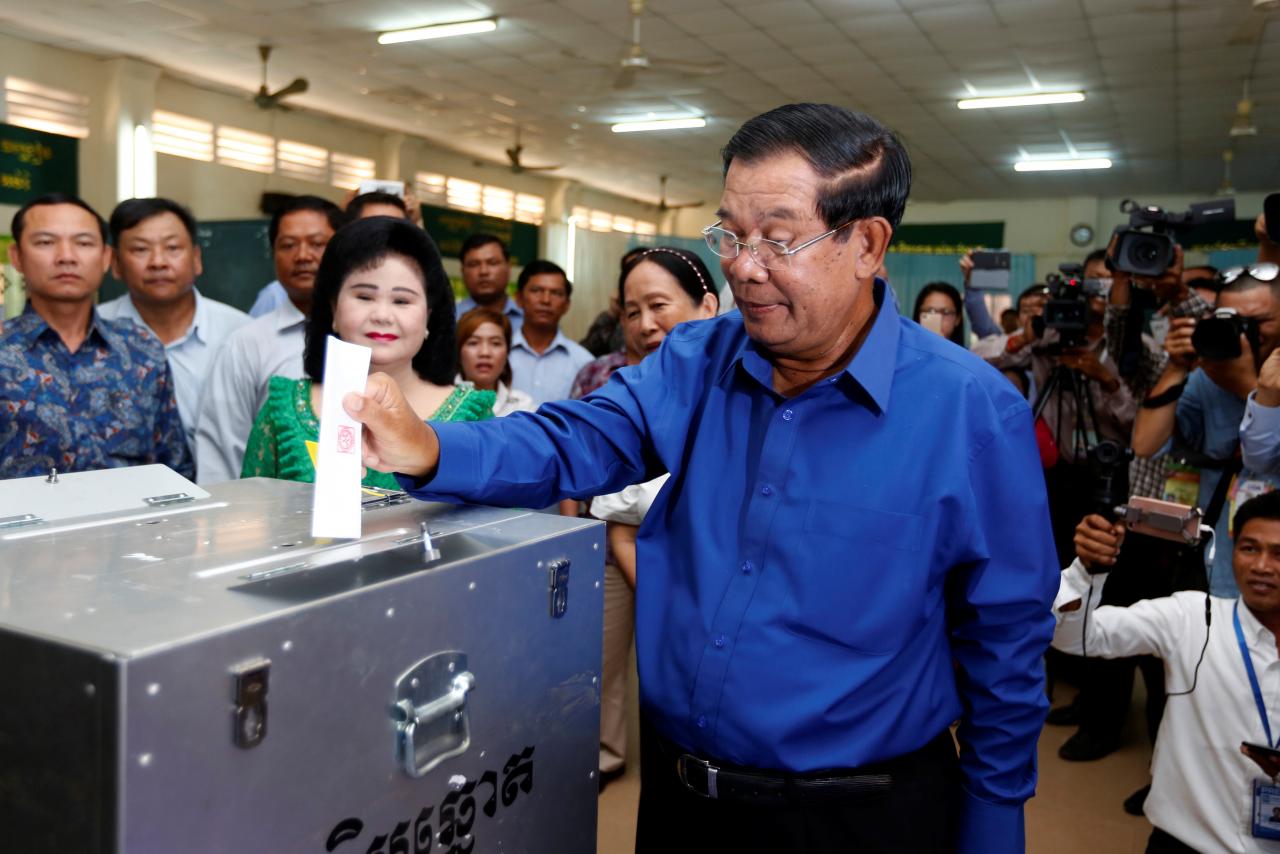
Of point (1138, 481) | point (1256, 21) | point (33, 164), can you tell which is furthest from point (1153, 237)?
point (33, 164)

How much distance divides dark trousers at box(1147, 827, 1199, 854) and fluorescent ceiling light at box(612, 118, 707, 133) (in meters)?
7.44

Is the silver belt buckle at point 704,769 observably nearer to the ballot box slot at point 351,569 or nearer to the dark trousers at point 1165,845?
the ballot box slot at point 351,569

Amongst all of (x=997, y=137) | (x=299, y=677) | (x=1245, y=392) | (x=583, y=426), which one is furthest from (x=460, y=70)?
(x=299, y=677)

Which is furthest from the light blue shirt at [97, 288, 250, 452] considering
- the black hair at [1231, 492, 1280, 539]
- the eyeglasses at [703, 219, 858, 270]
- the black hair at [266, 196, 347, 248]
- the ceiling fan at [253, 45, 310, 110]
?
the ceiling fan at [253, 45, 310, 110]

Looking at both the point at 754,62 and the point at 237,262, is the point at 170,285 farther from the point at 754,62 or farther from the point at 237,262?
the point at 754,62

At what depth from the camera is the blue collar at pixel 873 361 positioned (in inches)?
42.9

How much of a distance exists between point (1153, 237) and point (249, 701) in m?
2.40

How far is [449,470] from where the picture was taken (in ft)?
3.37

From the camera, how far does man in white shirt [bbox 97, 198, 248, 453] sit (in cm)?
254

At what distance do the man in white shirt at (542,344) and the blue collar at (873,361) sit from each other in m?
2.72

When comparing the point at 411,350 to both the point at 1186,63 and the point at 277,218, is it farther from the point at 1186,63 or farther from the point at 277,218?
the point at 1186,63

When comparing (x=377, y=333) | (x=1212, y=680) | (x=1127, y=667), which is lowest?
(x=1127, y=667)

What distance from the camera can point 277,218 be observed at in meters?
2.77

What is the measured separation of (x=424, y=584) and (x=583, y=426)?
0.41 m
